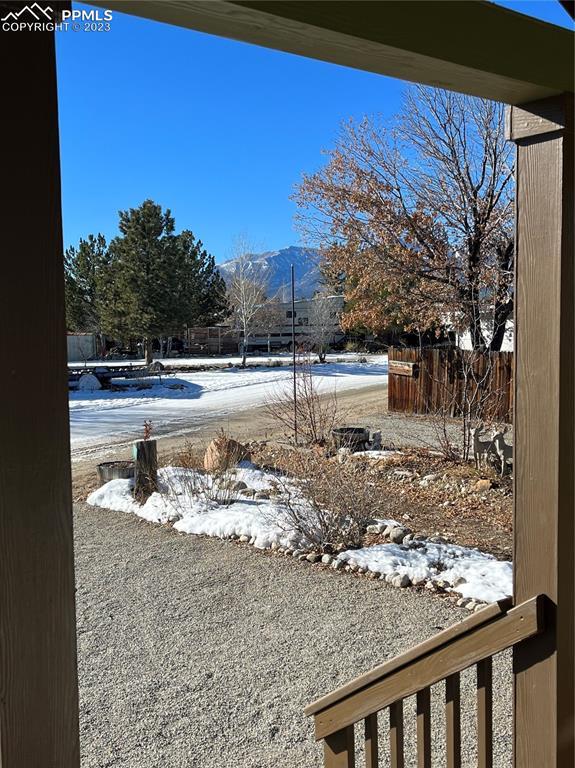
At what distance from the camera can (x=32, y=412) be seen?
1.02 m

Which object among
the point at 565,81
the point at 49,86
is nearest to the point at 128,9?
the point at 49,86

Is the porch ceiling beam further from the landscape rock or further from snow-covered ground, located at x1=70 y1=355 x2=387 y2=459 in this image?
snow-covered ground, located at x1=70 y1=355 x2=387 y2=459

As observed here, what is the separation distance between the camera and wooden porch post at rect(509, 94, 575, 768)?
1.51 metres

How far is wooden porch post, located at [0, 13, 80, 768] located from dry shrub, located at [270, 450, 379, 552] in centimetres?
420

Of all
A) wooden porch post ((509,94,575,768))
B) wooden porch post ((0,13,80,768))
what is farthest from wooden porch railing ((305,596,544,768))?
wooden porch post ((0,13,80,768))

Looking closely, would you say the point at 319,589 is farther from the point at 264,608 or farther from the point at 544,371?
the point at 544,371

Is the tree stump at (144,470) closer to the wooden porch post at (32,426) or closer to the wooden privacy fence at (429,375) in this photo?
the wooden porch post at (32,426)

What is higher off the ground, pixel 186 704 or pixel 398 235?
pixel 398 235

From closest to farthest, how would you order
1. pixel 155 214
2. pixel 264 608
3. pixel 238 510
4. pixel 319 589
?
pixel 264 608
pixel 319 589
pixel 238 510
pixel 155 214

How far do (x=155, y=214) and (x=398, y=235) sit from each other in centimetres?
1726

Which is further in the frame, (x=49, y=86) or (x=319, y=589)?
(x=319, y=589)

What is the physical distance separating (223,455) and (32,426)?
6.39 meters

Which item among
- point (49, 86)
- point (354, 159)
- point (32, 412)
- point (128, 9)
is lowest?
point (32, 412)

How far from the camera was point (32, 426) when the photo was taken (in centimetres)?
102
